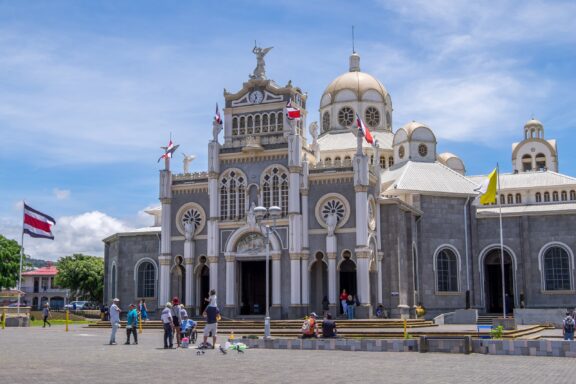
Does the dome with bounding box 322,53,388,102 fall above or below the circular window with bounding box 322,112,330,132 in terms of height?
above

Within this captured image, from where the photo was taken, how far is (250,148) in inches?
2047

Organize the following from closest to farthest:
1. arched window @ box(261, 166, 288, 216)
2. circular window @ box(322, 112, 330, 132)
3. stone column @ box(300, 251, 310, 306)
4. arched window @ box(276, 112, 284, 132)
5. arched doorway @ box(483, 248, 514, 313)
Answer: stone column @ box(300, 251, 310, 306)
arched window @ box(261, 166, 288, 216)
arched window @ box(276, 112, 284, 132)
arched doorway @ box(483, 248, 514, 313)
circular window @ box(322, 112, 330, 132)

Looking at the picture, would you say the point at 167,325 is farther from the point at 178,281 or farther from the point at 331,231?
the point at 178,281

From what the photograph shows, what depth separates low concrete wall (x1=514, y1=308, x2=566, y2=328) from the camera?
161 feet

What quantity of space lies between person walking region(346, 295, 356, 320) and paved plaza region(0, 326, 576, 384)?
20022 mm

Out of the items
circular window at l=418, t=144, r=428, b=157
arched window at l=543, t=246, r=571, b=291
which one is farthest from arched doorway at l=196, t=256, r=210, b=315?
arched window at l=543, t=246, r=571, b=291

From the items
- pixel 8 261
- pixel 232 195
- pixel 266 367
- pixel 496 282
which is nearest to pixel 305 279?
pixel 232 195

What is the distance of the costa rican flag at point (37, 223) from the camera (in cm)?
5228

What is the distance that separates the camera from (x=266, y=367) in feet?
67.1

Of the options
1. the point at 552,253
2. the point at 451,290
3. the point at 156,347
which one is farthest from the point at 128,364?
the point at 552,253

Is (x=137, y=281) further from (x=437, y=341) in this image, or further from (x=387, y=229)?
(x=437, y=341)

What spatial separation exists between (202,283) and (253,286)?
12.3 feet

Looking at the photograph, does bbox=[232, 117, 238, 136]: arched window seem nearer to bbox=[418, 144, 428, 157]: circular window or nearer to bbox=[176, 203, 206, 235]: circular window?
bbox=[176, 203, 206, 235]: circular window

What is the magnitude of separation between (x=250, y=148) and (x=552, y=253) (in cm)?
2422
